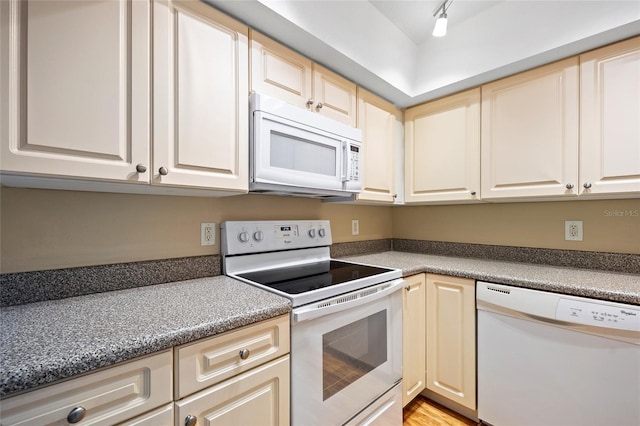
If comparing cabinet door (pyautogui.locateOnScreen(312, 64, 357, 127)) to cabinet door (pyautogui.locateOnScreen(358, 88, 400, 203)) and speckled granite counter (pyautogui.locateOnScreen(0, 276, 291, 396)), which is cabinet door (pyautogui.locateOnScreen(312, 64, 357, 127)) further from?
speckled granite counter (pyautogui.locateOnScreen(0, 276, 291, 396))

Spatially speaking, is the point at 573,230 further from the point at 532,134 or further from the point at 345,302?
the point at 345,302

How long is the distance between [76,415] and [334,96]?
165 cm

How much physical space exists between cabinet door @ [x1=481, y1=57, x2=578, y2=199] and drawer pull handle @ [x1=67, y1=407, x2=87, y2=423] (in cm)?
205

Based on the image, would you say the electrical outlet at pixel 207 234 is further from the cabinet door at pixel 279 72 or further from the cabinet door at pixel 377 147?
the cabinet door at pixel 377 147

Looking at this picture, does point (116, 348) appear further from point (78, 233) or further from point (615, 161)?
point (615, 161)

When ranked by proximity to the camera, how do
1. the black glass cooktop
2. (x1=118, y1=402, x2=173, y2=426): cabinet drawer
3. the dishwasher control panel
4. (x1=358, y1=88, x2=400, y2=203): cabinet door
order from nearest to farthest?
(x1=118, y1=402, x2=173, y2=426): cabinet drawer < the dishwasher control panel < the black glass cooktop < (x1=358, y1=88, x2=400, y2=203): cabinet door

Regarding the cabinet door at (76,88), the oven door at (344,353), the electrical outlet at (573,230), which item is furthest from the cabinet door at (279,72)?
the electrical outlet at (573,230)

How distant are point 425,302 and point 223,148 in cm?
145

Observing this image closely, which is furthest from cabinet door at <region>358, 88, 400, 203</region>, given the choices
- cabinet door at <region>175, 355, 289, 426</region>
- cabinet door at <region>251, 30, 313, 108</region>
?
cabinet door at <region>175, 355, 289, 426</region>

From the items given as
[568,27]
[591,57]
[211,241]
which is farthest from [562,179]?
[211,241]

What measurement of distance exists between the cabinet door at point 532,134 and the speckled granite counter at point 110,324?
154cm

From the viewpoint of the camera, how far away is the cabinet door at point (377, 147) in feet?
6.05

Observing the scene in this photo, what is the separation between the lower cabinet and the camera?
2.06ft

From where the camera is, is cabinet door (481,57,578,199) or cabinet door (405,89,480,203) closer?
cabinet door (481,57,578,199)
